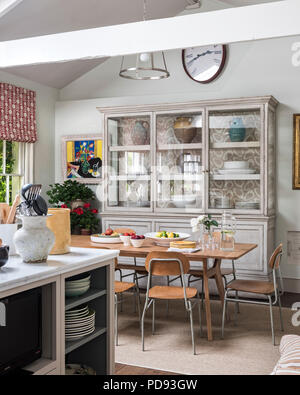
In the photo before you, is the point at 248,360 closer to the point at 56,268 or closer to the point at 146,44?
the point at 56,268

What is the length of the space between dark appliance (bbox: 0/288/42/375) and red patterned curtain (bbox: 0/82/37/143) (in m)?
3.76

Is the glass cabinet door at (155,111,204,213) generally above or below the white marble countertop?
above

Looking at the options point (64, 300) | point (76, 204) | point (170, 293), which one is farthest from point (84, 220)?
point (64, 300)

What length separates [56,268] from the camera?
6.24 ft

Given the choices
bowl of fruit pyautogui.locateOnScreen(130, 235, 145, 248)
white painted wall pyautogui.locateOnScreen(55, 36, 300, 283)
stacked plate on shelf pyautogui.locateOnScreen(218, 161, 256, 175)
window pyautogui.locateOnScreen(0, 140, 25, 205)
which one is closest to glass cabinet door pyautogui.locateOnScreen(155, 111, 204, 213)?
stacked plate on shelf pyautogui.locateOnScreen(218, 161, 256, 175)

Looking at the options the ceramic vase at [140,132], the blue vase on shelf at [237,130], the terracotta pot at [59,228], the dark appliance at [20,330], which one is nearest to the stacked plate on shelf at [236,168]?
the blue vase on shelf at [237,130]

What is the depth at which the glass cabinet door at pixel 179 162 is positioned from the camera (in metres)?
5.29

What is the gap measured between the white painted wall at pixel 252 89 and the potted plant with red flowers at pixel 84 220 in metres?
1.09

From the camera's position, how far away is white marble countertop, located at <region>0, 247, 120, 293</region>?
1.68 metres

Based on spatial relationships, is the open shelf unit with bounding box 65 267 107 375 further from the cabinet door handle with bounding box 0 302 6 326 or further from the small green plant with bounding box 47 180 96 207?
the small green plant with bounding box 47 180 96 207

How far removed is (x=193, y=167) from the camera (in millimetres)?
5332

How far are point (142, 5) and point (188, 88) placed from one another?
1.12 metres

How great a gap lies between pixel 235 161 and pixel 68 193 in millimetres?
2130

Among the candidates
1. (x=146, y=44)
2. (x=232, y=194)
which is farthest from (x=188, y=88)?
(x=146, y=44)
